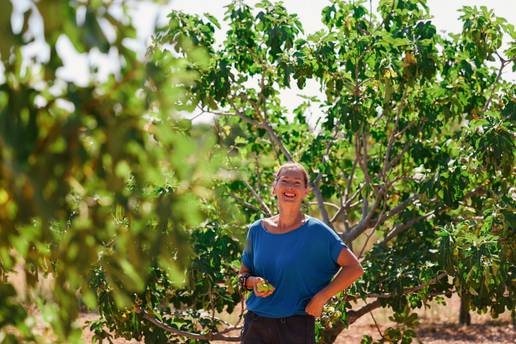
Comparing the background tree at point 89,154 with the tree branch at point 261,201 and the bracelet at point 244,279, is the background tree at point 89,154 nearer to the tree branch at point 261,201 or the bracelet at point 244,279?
the bracelet at point 244,279

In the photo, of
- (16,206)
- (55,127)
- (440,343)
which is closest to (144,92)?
(55,127)

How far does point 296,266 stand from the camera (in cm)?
389

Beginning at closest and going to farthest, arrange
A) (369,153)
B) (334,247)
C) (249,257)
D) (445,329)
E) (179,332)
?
(334,247) → (249,257) → (179,332) → (369,153) → (445,329)

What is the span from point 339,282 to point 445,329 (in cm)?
673

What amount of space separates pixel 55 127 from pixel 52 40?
0.54 feet

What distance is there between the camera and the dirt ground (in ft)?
30.7

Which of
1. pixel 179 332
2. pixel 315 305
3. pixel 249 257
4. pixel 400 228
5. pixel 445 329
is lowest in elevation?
pixel 445 329

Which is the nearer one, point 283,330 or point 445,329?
point 283,330

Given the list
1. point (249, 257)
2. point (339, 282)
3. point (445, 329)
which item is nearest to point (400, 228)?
point (249, 257)

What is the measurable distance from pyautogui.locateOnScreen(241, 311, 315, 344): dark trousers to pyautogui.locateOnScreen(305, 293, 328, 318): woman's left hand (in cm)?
7

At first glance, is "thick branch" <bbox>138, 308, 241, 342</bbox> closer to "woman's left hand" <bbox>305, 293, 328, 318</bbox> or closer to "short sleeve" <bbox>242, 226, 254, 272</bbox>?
"short sleeve" <bbox>242, 226, 254, 272</bbox>

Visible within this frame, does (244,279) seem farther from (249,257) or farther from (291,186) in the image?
(291,186)

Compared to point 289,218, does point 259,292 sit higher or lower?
lower

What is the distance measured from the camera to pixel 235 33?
6395 mm
